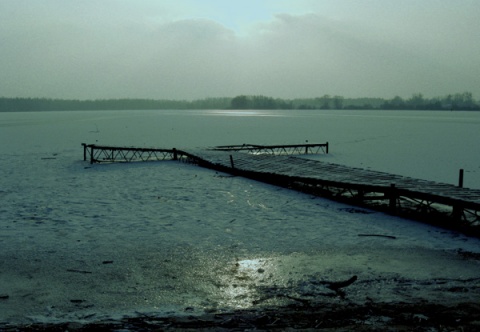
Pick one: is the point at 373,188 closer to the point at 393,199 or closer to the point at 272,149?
the point at 393,199

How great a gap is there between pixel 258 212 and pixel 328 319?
23.8 ft

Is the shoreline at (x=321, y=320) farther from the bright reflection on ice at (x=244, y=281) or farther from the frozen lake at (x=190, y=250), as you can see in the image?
the bright reflection on ice at (x=244, y=281)

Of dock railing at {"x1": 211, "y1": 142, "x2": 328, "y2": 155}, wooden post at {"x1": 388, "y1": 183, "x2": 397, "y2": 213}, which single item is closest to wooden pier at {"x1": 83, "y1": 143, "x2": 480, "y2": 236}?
wooden post at {"x1": 388, "y1": 183, "x2": 397, "y2": 213}

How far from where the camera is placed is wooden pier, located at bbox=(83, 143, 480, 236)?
11.4 m

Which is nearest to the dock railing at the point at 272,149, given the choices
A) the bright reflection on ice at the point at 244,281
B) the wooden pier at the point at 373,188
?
the wooden pier at the point at 373,188

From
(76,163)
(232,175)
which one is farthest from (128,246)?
(76,163)

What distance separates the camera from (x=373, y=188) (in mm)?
13516

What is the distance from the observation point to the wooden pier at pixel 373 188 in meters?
11.4

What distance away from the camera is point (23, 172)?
874 inches

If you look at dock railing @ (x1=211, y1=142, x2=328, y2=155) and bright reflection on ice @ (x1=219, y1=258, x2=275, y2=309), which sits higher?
dock railing @ (x1=211, y1=142, x2=328, y2=155)

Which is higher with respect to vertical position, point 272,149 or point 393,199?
point 272,149

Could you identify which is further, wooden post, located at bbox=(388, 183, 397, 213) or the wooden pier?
wooden post, located at bbox=(388, 183, 397, 213)

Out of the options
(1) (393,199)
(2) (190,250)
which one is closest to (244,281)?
(2) (190,250)

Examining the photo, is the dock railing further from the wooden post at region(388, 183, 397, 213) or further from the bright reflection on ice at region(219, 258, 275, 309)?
the bright reflection on ice at region(219, 258, 275, 309)
